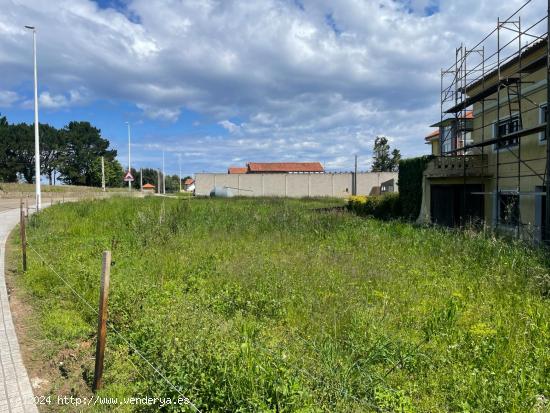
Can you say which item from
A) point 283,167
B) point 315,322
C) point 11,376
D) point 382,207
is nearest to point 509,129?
point 382,207

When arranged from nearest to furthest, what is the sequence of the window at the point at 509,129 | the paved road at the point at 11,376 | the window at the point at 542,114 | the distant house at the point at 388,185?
1. the paved road at the point at 11,376
2. the window at the point at 542,114
3. the window at the point at 509,129
4. the distant house at the point at 388,185

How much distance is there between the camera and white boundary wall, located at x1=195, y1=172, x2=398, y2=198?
5831 centimetres

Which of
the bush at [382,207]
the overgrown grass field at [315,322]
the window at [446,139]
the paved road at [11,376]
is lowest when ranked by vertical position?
the paved road at [11,376]

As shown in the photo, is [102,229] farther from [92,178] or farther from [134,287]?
[92,178]

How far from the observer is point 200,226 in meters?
13.8

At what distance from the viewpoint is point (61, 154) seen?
86.8 m

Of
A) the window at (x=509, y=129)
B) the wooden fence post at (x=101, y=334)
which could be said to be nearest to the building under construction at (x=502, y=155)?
the window at (x=509, y=129)

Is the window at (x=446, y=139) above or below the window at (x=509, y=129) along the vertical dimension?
above

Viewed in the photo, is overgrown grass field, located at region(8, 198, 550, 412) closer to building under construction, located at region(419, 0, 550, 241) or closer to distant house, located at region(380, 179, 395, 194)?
building under construction, located at region(419, 0, 550, 241)

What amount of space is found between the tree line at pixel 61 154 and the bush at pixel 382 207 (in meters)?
73.6

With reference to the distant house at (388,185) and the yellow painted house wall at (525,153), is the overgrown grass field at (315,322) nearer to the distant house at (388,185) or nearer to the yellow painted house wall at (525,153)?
the yellow painted house wall at (525,153)

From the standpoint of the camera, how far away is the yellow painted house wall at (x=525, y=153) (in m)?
12.6

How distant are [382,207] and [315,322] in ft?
62.4

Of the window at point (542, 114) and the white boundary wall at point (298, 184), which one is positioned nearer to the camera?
the window at point (542, 114)
